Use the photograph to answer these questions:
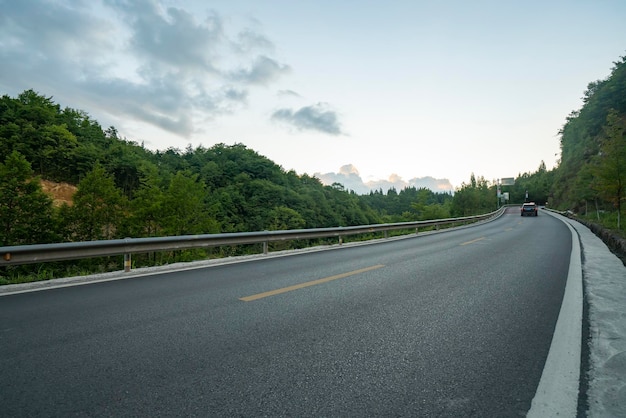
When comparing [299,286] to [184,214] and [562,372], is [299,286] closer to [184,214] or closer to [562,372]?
[562,372]

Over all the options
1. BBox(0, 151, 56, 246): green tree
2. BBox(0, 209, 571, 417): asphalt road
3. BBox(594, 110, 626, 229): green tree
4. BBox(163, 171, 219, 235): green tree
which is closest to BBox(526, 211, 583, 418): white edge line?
BBox(0, 209, 571, 417): asphalt road

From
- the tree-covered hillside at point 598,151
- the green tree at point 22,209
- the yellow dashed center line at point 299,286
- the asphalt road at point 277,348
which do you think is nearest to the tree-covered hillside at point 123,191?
the green tree at point 22,209

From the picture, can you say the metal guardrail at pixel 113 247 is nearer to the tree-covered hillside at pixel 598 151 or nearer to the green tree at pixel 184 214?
the tree-covered hillside at pixel 598 151

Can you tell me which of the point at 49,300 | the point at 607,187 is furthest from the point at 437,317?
the point at 607,187

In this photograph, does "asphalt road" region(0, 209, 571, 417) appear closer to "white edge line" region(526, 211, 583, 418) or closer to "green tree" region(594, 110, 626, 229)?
"white edge line" region(526, 211, 583, 418)

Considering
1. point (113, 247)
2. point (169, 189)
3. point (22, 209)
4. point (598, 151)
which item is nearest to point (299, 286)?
point (113, 247)

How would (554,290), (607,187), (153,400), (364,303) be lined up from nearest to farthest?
(153,400) → (364,303) → (554,290) → (607,187)

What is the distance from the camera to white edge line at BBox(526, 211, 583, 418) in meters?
2.02

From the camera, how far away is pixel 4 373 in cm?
242

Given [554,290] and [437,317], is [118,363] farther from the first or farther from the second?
[554,290]

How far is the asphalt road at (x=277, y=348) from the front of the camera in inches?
81.4

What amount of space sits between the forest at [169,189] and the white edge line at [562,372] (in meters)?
7.98

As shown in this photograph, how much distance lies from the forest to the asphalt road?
3.84 m

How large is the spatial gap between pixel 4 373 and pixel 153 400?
1369 mm
